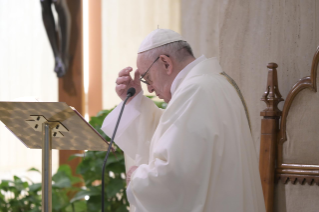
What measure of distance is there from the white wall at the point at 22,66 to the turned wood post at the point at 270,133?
11.7ft

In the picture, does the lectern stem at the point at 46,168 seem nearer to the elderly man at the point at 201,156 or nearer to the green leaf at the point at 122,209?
the elderly man at the point at 201,156

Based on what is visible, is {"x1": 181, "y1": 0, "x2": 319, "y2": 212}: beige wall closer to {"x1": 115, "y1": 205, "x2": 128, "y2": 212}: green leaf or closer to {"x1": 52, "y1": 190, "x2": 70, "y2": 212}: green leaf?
{"x1": 115, "y1": 205, "x2": 128, "y2": 212}: green leaf

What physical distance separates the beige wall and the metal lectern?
1.18 m

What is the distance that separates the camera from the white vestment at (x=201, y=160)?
1779 millimetres

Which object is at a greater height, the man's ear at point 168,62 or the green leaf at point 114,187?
Result: the man's ear at point 168,62

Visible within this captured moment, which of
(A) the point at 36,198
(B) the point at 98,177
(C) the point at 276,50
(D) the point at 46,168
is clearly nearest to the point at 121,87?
(D) the point at 46,168

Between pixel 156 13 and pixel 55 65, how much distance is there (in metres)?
1.45

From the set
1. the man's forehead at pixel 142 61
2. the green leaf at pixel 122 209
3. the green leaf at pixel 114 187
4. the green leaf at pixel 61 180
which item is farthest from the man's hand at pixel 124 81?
the green leaf at pixel 61 180

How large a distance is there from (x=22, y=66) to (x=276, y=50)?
3.82 meters

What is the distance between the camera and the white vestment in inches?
70.1

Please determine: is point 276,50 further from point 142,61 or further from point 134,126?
point 134,126

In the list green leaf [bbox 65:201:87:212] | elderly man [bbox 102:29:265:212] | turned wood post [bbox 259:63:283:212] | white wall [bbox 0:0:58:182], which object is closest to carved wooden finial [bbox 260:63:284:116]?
turned wood post [bbox 259:63:283:212]

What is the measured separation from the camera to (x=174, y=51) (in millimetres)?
2232

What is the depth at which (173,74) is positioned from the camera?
7.30 ft
